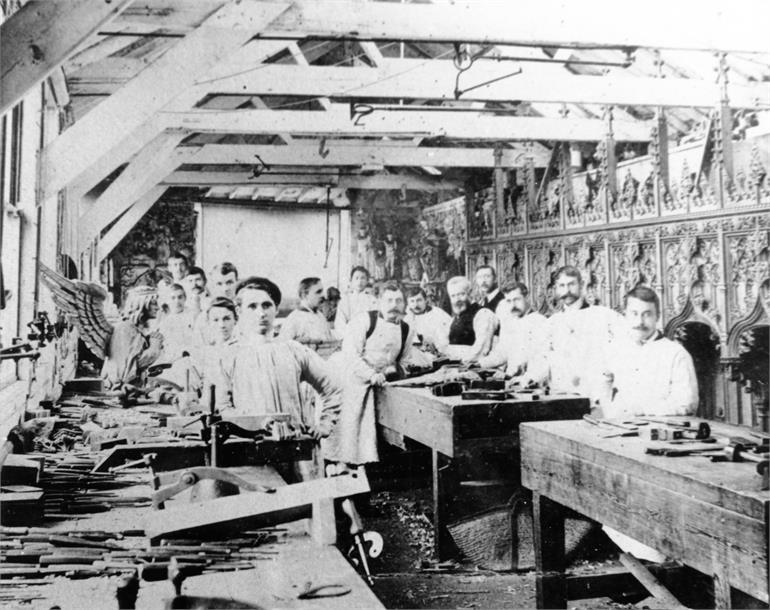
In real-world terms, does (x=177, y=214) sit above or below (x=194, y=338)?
above

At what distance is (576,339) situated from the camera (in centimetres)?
634

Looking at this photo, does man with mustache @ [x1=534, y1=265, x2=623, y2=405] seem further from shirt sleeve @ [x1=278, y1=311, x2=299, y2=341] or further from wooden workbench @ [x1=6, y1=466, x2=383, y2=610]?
wooden workbench @ [x1=6, y1=466, x2=383, y2=610]

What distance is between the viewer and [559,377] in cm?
627

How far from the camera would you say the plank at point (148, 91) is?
3.91 m

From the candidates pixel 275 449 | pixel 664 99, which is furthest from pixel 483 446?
pixel 664 99

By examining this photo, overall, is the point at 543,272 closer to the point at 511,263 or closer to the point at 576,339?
the point at 511,263

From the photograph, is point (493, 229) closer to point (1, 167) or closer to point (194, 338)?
point (194, 338)

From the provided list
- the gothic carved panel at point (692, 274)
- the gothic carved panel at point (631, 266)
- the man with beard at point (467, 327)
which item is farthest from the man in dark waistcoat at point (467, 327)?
the gothic carved panel at point (692, 274)

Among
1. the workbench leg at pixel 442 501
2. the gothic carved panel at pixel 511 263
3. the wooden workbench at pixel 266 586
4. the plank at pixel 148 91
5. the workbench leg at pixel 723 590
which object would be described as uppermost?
the plank at pixel 148 91

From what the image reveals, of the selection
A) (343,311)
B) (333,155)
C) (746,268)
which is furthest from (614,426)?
(343,311)

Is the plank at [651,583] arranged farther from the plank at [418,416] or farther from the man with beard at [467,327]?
the man with beard at [467,327]

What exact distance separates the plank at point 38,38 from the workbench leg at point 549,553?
2.82 m

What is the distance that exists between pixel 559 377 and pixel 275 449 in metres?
3.39

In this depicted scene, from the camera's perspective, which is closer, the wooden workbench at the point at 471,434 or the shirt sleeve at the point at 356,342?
the wooden workbench at the point at 471,434
